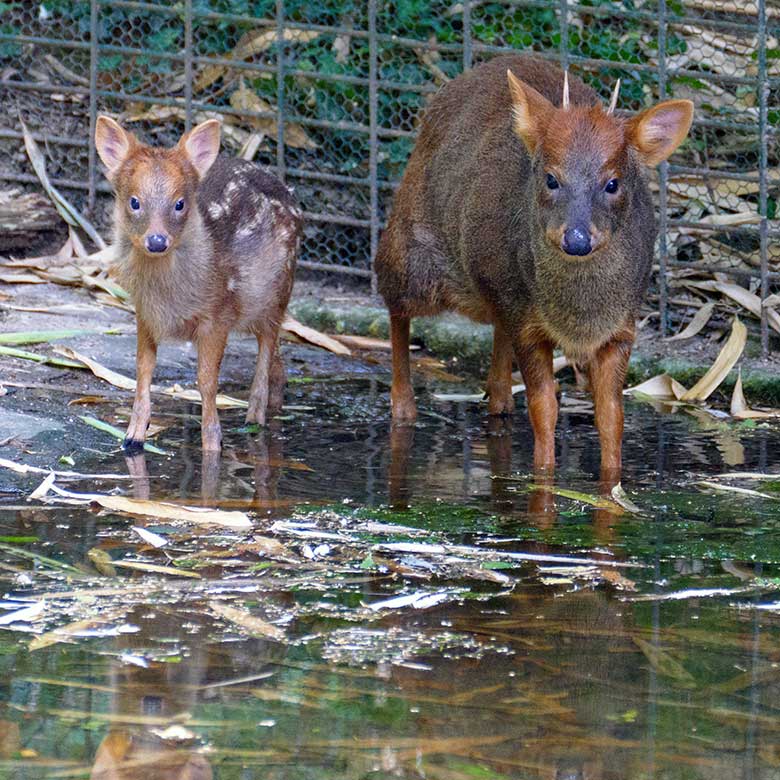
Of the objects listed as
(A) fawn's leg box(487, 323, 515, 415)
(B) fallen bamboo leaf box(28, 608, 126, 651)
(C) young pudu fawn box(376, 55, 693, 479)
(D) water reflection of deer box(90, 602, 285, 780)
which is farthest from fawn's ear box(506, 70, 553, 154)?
(B) fallen bamboo leaf box(28, 608, 126, 651)

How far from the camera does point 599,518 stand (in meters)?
5.76

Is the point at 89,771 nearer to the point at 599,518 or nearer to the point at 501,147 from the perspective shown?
the point at 599,518

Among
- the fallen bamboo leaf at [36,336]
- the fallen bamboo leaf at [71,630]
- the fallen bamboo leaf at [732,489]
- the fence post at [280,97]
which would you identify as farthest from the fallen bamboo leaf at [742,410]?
the fallen bamboo leaf at [71,630]

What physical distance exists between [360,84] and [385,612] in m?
5.49

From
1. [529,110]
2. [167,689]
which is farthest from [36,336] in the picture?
[167,689]

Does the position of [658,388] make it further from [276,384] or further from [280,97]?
[280,97]

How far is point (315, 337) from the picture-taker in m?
9.15

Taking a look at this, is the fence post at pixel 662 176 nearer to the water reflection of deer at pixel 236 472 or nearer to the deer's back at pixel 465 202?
the deer's back at pixel 465 202

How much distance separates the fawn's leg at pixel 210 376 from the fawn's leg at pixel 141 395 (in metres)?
0.22

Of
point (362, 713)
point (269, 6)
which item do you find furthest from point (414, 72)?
point (362, 713)

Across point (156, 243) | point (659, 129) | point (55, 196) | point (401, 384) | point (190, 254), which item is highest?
point (659, 129)

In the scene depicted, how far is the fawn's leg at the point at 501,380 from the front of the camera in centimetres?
792

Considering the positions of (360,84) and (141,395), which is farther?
(360,84)

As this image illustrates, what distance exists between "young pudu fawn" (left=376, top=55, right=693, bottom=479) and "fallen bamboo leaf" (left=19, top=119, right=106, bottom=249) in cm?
276
